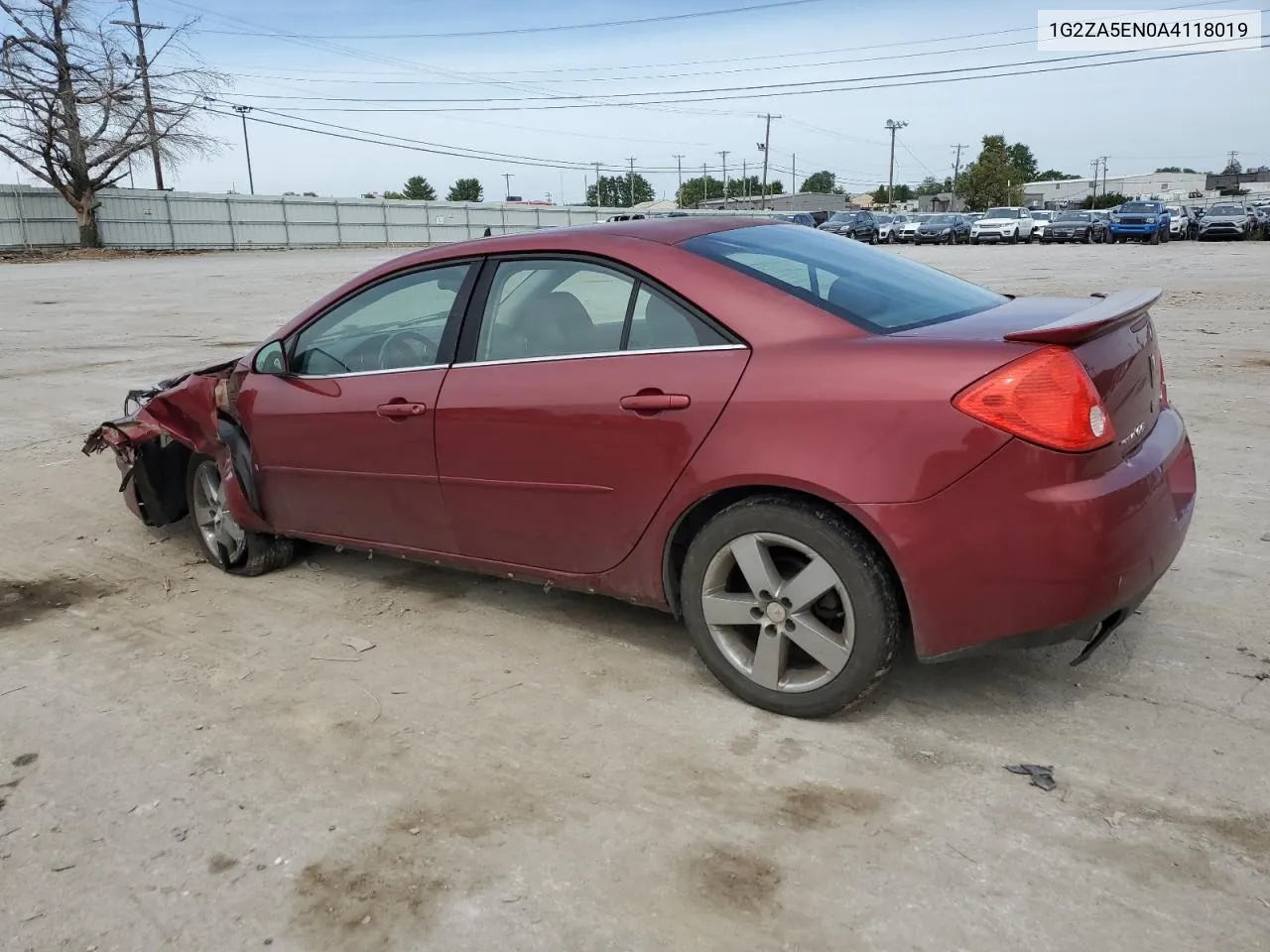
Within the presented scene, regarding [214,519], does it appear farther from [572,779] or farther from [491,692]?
[572,779]

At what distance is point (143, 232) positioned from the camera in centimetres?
4731

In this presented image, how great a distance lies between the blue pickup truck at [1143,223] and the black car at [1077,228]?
129cm

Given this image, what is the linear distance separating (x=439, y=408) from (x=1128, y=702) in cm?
252

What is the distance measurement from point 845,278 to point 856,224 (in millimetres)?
46665

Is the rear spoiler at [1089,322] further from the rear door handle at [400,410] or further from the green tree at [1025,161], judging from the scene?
the green tree at [1025,161]

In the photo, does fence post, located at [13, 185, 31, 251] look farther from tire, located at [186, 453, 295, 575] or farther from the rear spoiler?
the rear spoiler

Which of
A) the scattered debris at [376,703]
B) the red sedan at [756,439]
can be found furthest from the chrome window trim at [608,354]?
the scattered debris at [376,703]

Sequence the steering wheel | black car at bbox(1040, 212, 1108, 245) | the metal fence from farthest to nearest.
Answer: the metal fence < black car at bbox(1040, 212, 1108, 245) < the steering wheel

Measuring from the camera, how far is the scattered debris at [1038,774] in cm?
267

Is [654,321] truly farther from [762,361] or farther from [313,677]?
[313,677]

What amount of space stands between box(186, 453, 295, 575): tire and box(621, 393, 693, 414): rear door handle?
2282mm

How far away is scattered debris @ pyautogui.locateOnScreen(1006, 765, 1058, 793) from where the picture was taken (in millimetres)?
2674

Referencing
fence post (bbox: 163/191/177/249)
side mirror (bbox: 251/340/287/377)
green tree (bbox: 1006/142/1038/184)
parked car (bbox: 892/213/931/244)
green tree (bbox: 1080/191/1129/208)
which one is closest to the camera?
side mirror (bbox: 251/340/287/377)

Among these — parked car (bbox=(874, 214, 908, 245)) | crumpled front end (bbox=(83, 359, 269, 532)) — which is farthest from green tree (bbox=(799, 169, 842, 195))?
crumpled front end (bbox=(83, 359, 269, 532))
